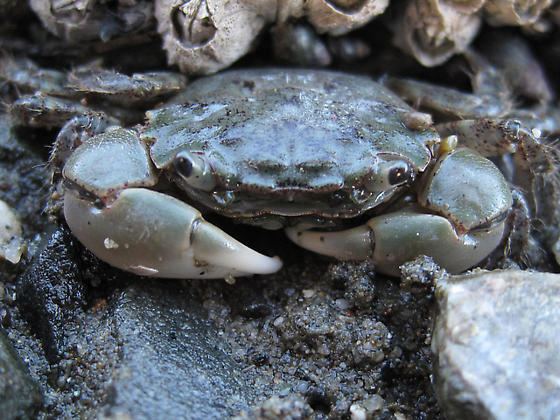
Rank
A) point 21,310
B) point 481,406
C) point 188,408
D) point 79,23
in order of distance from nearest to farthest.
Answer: point 481,406 < point 188,408 < point 21,310 < point 79,23

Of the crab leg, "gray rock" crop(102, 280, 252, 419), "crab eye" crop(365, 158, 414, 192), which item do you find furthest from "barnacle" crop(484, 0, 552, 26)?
"gray rock" crop(102, 280, 252, 419)

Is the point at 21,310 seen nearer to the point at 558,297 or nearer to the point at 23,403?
the point at 23,403

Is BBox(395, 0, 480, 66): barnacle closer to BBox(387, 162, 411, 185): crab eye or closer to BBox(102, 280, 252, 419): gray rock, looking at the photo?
BBox(387, 162, 411, 185): crab eye

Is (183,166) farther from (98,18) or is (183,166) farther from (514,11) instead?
(514,11)

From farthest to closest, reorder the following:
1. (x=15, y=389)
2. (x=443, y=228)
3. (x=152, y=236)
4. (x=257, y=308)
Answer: (x=257, y=308) → (x=443, y=228) → (x=152, y=236) → (x=15, y=389)

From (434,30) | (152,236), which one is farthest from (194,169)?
(434,30)

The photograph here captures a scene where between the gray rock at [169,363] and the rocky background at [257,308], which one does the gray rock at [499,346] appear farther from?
the gray rock at [169,363]

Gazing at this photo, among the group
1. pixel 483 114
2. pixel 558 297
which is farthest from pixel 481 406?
pixel 483 114
